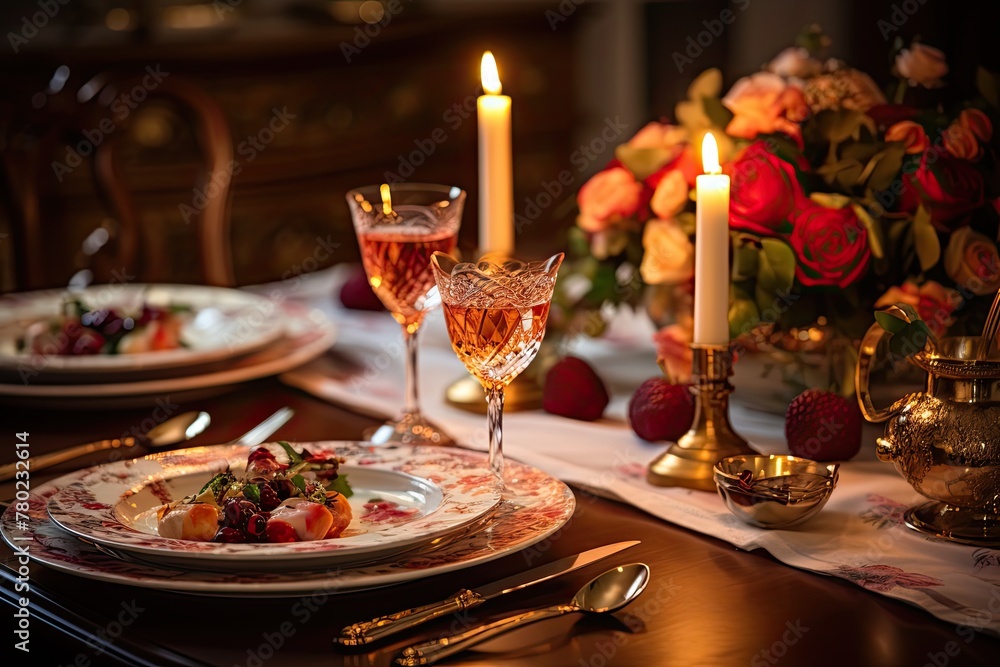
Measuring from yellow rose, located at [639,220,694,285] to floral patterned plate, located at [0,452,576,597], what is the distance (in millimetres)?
427

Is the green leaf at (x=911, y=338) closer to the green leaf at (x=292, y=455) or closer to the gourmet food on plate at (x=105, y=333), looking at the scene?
the green leaf at (x=292, y=455)

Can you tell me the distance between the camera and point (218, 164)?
7.62ft

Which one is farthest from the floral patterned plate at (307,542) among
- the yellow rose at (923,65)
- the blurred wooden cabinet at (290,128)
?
the blurred wooden cabinet at (290,128)

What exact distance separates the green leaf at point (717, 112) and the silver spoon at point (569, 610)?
0.71 metres

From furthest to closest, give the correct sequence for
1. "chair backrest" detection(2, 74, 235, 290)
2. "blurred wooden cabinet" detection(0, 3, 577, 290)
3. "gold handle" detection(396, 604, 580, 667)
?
"blurred wooden cabinet" detection(0, 3, 577, 290)
"chair backrest" detection(2, 74, 235, 290)
"gold handle" detection(396, 604, 580, 667)

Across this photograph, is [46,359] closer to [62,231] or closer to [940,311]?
[940,311]

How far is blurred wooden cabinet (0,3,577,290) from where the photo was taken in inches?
137

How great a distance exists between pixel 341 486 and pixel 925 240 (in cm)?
68

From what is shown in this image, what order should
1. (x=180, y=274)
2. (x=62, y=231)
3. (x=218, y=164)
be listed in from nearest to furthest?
(x=218, y=164) → (x=62, y=231) → (x=180, y=274)

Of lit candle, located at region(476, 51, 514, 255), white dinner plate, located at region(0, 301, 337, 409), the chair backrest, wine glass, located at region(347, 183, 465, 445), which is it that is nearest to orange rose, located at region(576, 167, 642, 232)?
lit candle, located at region(476, 51, 514, 255)

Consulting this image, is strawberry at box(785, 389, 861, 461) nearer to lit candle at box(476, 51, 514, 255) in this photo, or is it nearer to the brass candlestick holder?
the brass candlestick holder

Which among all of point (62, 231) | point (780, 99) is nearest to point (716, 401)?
point (780, 99)

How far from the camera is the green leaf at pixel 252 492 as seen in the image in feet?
3.02

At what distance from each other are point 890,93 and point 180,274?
2801 millimetres
